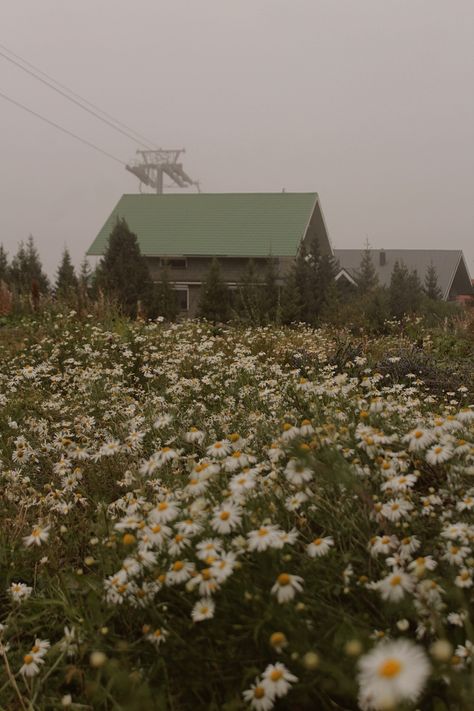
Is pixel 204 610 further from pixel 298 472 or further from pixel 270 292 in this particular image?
pixel 270 292

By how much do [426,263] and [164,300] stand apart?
2340 centimetres

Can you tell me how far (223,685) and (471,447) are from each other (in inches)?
40.7

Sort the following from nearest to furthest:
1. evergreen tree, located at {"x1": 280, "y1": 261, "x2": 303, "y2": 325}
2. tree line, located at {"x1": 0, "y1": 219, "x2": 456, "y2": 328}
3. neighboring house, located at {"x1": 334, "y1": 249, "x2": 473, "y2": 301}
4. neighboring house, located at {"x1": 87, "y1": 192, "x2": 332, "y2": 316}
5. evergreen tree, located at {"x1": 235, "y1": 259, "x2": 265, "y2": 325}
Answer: tree line, located at {"x1": 0, "y1": 219, "x2": 456, "y2": 328} → evergreen tree, located at {"x1": 280, "y1": 261, "x2": 303, "y2": 325} → evergreen tree, located at {"x1": 235, "y1": 259, "x2": 265, "y2": 325} → neighboring house, located at {"x1": 87, "y1": 192, "x2": 332, "y2": 316} → neighboring house, located at {"x1": 334, "y1": 249, "x2": 473, "y2": 301}

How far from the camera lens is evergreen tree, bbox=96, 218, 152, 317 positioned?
20.1 meters

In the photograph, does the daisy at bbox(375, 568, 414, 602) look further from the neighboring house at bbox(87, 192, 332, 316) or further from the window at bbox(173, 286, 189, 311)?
the window at bbox(173, 286, 189, 311)

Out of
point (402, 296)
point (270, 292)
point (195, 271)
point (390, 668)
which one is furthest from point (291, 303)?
point (390, 668)

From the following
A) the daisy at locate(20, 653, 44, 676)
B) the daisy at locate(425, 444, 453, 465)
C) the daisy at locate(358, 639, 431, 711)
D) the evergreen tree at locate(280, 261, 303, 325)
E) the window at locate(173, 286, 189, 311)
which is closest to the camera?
the daisy at locate(358, 639, 431, 711)

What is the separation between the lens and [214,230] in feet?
93.4

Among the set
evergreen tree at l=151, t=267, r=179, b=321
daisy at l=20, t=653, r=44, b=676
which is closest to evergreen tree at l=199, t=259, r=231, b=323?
evergreen tree at l=151, t=267, r=179, b=321

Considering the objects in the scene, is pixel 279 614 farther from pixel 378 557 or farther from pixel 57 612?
pixel 57 612

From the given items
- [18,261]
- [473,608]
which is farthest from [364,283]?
[473,608]

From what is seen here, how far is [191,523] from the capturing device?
1688 millimetres

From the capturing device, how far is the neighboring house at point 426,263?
117ft

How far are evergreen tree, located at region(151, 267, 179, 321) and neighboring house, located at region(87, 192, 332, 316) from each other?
6.15m
